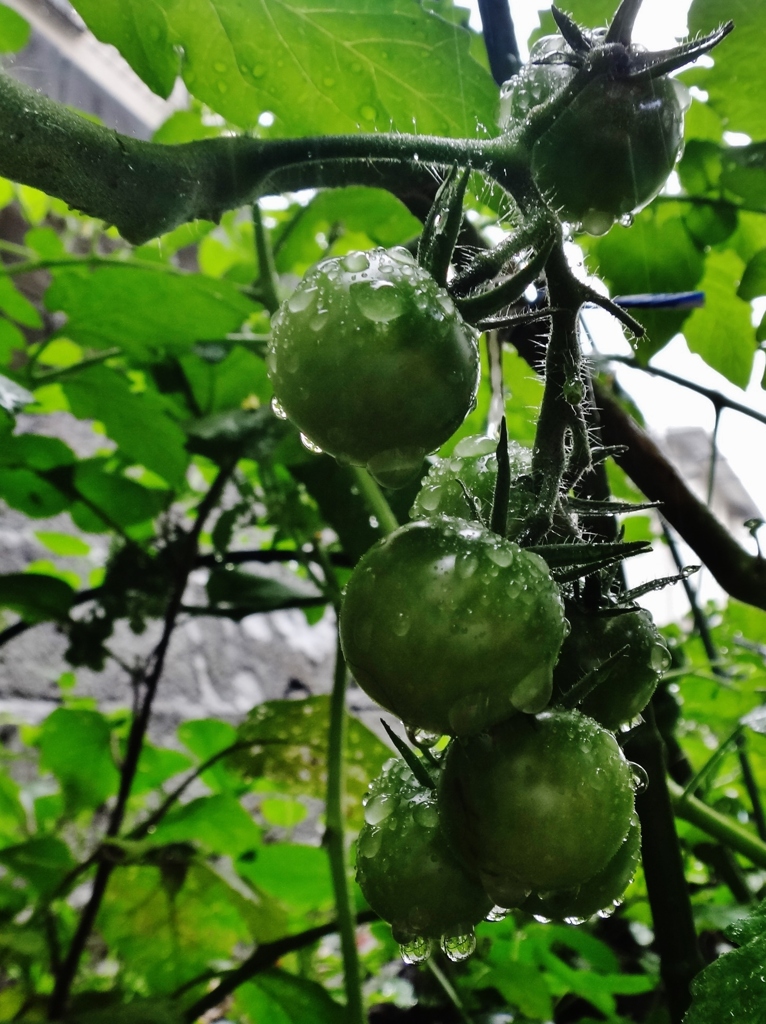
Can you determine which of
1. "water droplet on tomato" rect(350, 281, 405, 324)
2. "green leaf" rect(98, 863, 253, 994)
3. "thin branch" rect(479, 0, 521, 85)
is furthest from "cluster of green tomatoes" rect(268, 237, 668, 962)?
"green leaf" rect(98, 863, 253, 994)

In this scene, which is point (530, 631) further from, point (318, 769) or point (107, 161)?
point (318, 769)

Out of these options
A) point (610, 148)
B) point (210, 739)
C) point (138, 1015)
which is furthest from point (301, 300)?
point (210, 739)

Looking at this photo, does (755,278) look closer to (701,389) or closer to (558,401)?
(701,389)

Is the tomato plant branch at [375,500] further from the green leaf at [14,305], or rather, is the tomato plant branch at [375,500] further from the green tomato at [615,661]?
the green leaf at [14,305]

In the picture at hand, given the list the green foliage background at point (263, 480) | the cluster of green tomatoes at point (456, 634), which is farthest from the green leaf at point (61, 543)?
the cluster of green tomatoes at point (456, 634)

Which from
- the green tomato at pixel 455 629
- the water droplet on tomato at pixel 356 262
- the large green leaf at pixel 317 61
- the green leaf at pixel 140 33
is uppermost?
the green leaf at pixel 140 33

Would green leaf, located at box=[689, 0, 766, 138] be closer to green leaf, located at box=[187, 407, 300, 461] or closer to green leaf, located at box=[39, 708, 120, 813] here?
green leaf, located at box=[187, 407, 300, 461]
